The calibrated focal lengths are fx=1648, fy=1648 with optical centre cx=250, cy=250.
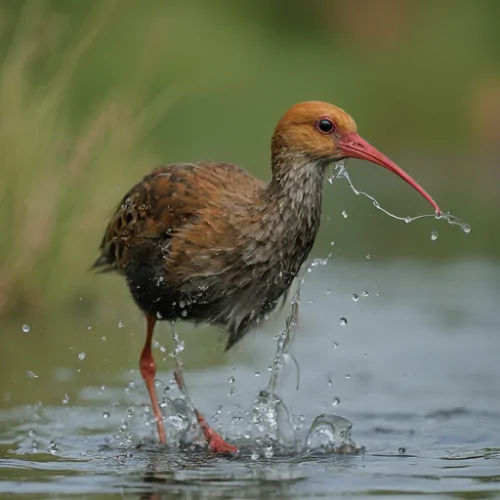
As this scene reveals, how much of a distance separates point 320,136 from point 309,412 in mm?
1935

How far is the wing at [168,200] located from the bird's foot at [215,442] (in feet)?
3.20

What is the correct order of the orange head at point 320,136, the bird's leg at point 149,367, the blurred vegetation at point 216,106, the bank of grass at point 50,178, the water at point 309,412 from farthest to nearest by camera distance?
1. the blurred vegetation at point 216,106
2. the bank of grass at point 50,178
3. the bird's leg at point 149,367
4. the orange head at point 320,136
5. the water at point 309,412

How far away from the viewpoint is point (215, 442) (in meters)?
8.39

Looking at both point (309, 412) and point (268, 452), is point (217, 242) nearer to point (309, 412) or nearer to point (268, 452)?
point (268, 452)

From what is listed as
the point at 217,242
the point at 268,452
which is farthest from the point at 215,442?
the point at 217,242

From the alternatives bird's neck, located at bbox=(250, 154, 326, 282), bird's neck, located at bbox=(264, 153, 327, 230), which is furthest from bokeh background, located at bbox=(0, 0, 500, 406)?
bird's neck, located at bbox=(264, 153, 327, 230)

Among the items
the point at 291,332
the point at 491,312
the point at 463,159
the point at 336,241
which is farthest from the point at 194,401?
the point at 463,159

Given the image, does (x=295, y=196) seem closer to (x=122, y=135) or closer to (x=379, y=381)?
(x=379, y=381)

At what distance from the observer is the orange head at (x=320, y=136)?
8.09 metres

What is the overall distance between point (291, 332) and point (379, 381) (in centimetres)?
99

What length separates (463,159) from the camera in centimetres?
2327

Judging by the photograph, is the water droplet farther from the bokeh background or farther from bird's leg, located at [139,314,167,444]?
the bokeh background

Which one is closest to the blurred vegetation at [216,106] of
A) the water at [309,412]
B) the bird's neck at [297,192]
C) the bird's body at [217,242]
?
the water at [309,412]

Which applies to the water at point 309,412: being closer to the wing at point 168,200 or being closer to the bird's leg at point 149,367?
the bird's leg at point 149,367
